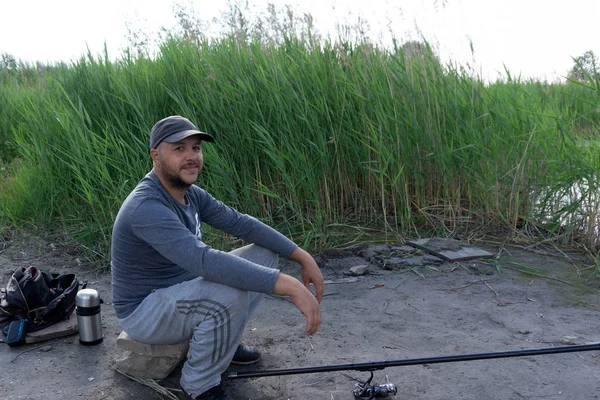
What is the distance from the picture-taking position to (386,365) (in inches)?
94.6

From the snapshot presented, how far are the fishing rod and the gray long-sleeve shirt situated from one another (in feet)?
1.34

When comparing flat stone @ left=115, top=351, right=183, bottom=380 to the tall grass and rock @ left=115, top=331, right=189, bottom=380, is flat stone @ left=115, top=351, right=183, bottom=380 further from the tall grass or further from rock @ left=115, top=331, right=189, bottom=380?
the tall grass

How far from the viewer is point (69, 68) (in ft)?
19.1

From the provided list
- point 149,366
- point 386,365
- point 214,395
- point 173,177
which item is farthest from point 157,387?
point 386,365

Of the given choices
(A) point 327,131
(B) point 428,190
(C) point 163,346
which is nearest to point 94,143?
(A) point 327,131

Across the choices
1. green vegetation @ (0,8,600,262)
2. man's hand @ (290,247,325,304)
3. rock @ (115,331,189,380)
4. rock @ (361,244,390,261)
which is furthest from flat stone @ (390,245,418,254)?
rock @ (115,331,189,380)

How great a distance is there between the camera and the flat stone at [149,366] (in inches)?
112

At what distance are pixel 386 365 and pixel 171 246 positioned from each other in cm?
102

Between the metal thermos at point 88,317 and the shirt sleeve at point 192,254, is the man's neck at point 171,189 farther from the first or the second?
the metal thermos at point 88,317

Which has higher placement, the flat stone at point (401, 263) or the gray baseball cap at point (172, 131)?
the gray baseball cap at point (172, 131)

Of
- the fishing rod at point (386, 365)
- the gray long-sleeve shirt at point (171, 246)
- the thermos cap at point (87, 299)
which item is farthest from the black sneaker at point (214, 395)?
the thermos cap at point (87, 299)

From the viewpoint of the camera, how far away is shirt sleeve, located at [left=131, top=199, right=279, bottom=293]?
7.79 feet

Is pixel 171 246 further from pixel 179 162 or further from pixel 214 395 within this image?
pixel 214 395

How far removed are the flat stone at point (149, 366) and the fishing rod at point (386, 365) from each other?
0.46m
